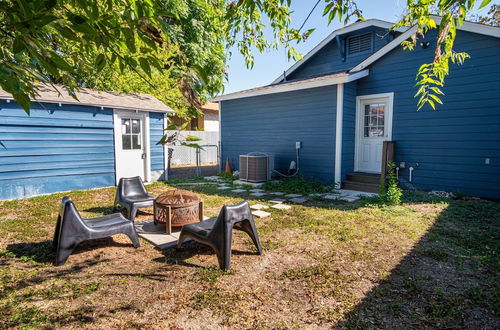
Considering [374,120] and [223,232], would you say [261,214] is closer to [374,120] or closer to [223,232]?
[223,232]

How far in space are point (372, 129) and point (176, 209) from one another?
6.26m

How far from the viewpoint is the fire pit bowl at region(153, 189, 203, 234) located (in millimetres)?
4156

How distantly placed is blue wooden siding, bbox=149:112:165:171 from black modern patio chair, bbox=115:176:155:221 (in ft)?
12.6

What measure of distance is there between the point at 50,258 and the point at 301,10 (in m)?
3.96

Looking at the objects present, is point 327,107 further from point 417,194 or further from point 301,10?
point 301,10

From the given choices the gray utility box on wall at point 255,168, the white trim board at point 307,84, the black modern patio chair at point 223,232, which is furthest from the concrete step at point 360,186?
the black modern patio chair at point 223,232

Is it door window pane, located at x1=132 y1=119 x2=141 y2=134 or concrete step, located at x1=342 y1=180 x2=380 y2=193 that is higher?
door window pane, located at x1=132 y1=119 x2=141 y2=134

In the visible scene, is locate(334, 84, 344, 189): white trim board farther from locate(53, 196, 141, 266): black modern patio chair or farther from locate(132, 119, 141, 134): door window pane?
locate(53, 196, 141, 266): black modern patio chair

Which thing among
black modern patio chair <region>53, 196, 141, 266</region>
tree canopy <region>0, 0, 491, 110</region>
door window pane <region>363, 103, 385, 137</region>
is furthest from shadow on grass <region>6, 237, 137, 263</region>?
door window pane <region>363, 103, 385, 137</region>

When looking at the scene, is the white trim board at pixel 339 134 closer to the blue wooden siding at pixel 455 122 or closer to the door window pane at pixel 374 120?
the door window pane at pixel 374 120

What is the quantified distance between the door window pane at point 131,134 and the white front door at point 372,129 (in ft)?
21.4

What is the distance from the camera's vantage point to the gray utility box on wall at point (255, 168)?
29.1 ft

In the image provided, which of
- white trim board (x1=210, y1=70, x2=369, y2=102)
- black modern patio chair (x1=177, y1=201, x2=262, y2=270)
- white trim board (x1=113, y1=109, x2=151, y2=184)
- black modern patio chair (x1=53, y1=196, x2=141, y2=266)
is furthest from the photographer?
white trim board (x1=113, y1=109, x2=151, y2=184)

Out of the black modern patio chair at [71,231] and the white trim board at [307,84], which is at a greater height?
the white trim board at [307,84]
